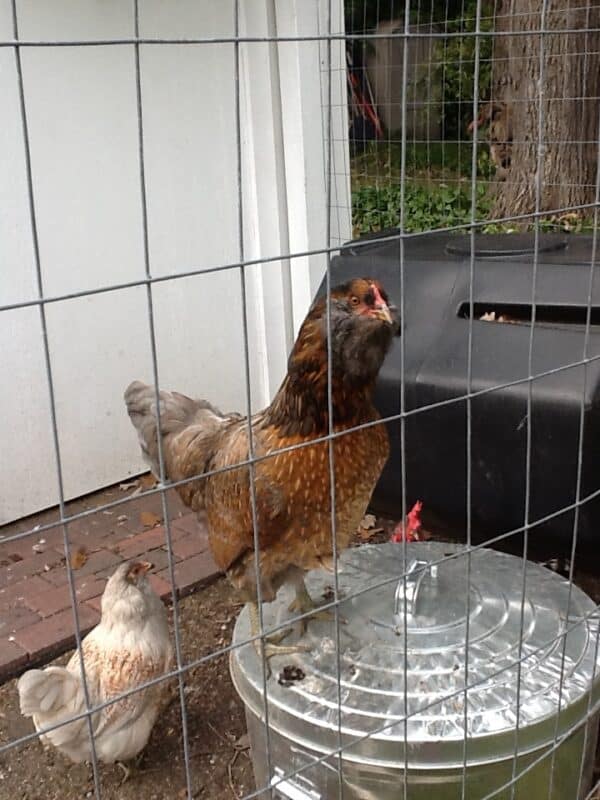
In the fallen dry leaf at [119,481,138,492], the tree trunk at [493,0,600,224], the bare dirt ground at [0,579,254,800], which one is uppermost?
the tree trunk at [493,0,600,224]

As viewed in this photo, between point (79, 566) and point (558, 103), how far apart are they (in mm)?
4058

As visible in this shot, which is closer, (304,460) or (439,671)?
(439,671)

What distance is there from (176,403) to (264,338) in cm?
152

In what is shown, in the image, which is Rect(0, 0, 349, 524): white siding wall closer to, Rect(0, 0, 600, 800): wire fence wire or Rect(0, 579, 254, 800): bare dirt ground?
Rect(0, 0, 600, 800): wire fence wire

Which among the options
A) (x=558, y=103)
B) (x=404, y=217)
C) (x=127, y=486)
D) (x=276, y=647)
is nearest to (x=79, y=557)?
(x=127, y=486)

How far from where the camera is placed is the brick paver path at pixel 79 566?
2748 millimetres

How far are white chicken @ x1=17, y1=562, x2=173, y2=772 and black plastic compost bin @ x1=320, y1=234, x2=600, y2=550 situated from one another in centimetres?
82

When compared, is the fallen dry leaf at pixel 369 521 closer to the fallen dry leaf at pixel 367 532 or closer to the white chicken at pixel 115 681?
the fallen dry leaf at pixel 367 532

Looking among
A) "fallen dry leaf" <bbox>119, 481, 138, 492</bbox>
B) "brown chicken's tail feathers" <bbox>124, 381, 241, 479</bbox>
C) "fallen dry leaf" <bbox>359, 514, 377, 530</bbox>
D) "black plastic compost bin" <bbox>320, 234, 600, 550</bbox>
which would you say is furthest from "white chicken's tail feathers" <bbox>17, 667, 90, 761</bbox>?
"fallen dry leaf" <bbox>119, 481, 138, 492</bbox>

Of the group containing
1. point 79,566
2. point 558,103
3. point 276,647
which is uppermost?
point 558,103

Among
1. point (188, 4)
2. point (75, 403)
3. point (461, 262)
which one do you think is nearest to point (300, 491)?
point (461, 262)

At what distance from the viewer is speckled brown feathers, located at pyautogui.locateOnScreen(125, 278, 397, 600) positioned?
1.80m

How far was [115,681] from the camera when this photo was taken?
83.2 inches

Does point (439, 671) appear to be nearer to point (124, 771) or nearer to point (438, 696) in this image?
point (438, 696)
